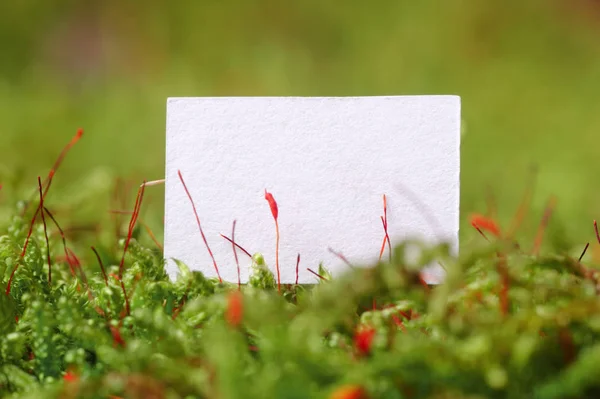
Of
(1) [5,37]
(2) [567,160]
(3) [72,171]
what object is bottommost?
(3) [72,171]

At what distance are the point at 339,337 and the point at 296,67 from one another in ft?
5.00

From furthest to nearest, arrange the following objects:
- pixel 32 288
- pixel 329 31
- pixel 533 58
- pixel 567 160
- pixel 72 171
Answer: pixel 329 31, pixel 533 58, pixel 72 171, pixel 567 160, pixel 32 288

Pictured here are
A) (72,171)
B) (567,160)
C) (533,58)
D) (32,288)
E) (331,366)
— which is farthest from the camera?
(533,58)

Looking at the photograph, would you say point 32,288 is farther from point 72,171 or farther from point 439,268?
point 72,171

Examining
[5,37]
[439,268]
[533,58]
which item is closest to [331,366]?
[439,268]

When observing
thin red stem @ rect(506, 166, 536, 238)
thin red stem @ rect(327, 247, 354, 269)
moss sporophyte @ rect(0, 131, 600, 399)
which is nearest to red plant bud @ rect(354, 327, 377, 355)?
moss sporophyte @ rect(0, 131, 600, 399)

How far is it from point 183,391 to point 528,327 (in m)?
0.22

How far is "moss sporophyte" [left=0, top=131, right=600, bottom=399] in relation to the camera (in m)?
0.35

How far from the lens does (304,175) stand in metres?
0.58

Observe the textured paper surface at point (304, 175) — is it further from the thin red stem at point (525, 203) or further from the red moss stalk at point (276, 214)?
the thin red stem at point (525, 203)

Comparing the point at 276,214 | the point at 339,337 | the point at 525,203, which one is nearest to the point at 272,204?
the point at 276,214

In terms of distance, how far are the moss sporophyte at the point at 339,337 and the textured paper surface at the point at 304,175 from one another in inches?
2.9

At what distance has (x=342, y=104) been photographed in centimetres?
58

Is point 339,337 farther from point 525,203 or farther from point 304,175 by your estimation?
point 525,203
